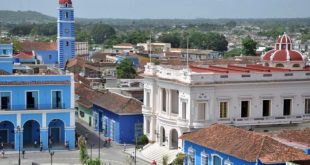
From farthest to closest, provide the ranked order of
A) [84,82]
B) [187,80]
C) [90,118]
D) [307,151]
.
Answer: [84,82] → [90,118] → [187,80] → [307,151]

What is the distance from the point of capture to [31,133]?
46.2 meters

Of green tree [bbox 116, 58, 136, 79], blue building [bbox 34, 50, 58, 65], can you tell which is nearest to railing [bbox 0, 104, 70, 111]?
green tree [bbox 116, 58, 136, 79]

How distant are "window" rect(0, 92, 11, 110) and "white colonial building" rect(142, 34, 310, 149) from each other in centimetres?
911

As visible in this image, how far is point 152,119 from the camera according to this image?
4494 cm

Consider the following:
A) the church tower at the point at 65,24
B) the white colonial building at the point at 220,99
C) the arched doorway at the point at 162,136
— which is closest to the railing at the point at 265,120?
the white colonial building at the point at 220,99

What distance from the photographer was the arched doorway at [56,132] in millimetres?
45875

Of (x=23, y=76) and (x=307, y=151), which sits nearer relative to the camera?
(x=307, y=151)

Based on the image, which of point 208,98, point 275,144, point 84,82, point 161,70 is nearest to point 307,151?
point 275,144

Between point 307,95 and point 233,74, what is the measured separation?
576 centimetres

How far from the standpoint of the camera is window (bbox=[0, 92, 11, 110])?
145ft

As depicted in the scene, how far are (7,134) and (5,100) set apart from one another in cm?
261

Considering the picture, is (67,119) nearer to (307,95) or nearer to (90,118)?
(90,118)

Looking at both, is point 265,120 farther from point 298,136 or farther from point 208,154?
point 208,154

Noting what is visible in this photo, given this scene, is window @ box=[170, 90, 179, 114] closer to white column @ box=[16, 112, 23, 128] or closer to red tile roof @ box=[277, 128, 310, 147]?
red tile roof @ box=[277, 128, 310, 147]
